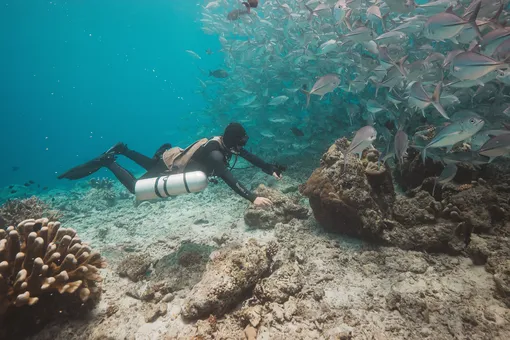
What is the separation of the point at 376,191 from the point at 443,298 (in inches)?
73.9

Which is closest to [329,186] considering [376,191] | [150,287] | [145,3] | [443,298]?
[376,191]

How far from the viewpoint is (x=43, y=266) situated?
8.68ft

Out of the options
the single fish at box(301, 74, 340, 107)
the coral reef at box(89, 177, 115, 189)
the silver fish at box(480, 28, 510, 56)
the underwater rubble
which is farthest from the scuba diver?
the coral reef at box(89, 177, 115, 189)

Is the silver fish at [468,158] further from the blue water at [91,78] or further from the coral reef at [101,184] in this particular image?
the coral reef at [101,184]

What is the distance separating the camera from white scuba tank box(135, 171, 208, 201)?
4.19 metres

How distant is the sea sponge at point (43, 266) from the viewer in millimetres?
2504

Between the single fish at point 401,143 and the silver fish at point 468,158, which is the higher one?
the single fish at point 401,143

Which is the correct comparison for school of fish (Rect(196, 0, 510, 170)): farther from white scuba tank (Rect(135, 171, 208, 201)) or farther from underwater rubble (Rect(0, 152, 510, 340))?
white scuba tank (Rect(135, 171, 208, 201))

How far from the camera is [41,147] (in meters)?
124

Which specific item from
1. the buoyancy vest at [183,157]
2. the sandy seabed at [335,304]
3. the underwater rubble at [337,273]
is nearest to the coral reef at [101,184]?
the underwater rubble at [337,273]

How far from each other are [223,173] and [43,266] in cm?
268

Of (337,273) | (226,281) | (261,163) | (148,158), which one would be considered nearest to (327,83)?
(261,163)

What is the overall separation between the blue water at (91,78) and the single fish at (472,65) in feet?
43.7

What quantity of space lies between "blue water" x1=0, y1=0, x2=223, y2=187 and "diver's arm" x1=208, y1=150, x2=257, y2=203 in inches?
449
